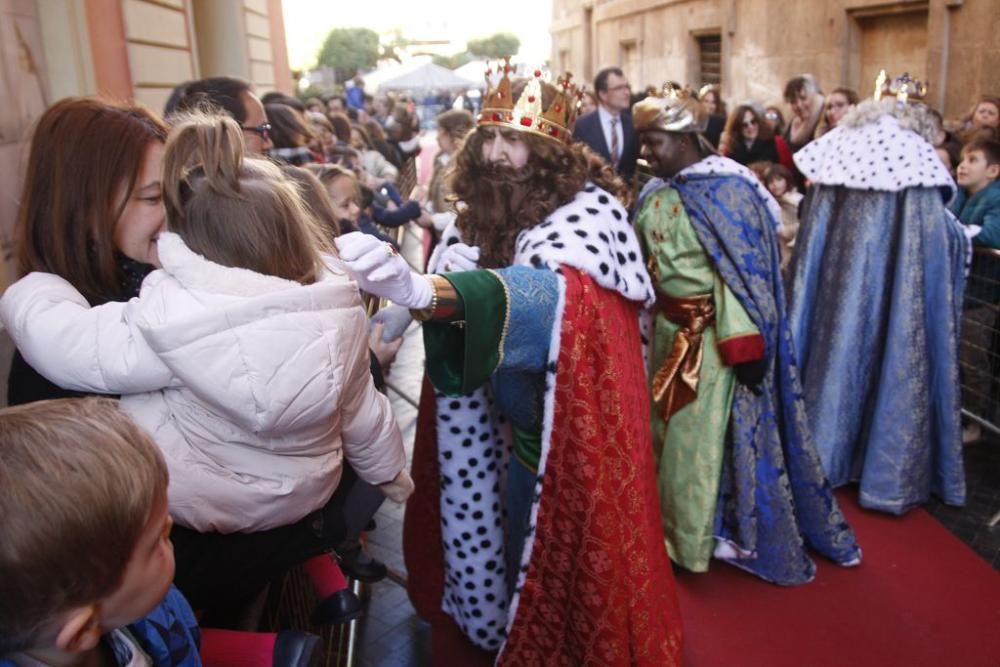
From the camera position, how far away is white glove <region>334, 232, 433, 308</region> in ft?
5.59

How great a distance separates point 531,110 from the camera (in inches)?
94.8

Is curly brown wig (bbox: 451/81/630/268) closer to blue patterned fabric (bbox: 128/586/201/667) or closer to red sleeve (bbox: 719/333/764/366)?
red sleeve (bbox: 719/333/764/366)

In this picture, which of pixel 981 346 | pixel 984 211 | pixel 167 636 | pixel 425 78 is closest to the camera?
pixel 167 636

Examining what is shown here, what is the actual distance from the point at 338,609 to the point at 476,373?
67cm

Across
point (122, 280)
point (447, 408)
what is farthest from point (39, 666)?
point (447, 408)

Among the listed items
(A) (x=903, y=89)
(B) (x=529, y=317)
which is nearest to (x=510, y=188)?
(B) (x=529, y=317)

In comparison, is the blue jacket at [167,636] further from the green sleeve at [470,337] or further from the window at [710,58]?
the window at [710,58]

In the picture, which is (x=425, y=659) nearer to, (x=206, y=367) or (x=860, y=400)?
(x=206, y=367)

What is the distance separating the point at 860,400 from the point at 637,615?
7.38ft

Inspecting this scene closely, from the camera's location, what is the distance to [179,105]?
274 cm

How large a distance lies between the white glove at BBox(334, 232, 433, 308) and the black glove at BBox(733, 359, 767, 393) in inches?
71.3

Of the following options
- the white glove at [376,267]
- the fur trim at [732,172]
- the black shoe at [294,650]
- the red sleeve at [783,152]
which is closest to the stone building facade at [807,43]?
the red sleeve at [783,152]

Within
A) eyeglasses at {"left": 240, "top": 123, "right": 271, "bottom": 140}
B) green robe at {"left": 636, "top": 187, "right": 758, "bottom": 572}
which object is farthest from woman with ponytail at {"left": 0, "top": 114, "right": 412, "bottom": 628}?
green robe at {"left": 636, "top": 187, "right": 758, "bottom": 572}

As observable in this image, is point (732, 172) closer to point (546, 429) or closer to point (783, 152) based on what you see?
point (546, 429)
